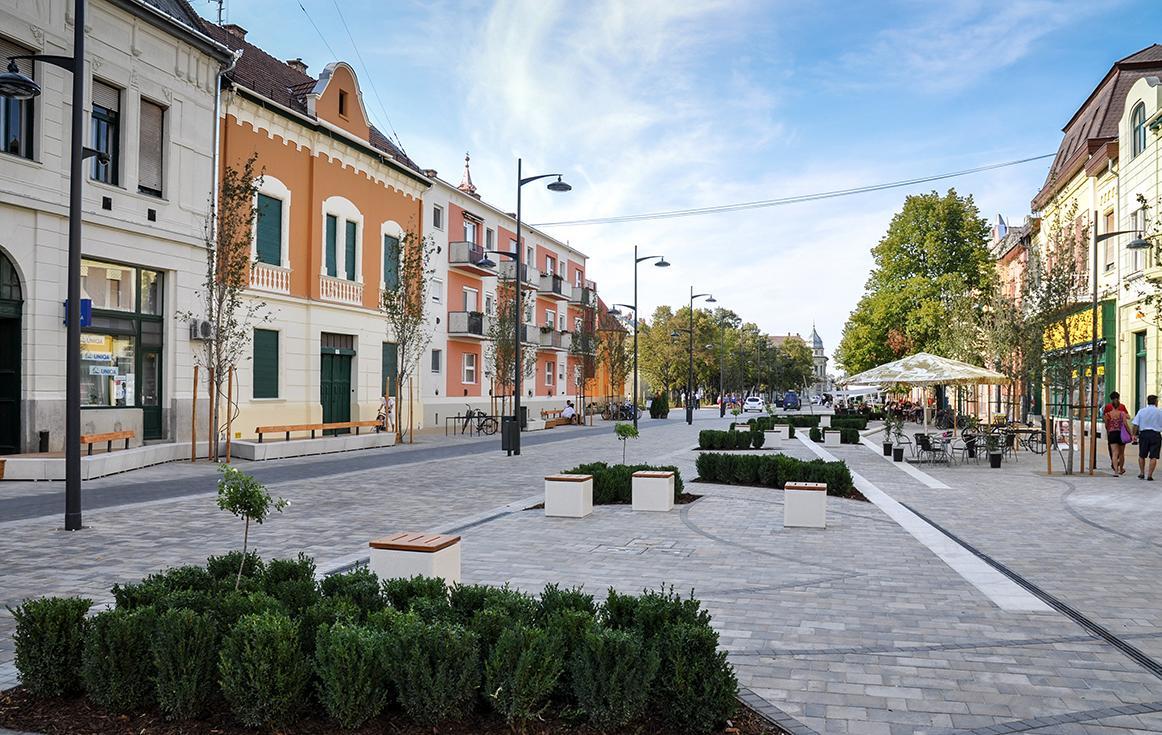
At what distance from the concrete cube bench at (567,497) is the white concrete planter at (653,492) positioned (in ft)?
2.82

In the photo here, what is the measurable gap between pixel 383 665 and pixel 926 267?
46.0 meters

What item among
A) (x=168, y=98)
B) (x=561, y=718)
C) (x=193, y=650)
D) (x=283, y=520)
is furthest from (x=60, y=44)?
(x=561, y=718)

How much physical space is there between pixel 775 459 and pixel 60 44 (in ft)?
53.0

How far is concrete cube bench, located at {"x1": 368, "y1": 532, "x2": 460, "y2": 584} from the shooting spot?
608 cm

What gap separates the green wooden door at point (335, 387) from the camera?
27094 millimetres

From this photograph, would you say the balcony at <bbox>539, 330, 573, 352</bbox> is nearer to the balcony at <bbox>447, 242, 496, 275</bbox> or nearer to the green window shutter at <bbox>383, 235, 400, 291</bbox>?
the balcony at <bbox>447, 242, 496, 275</bbox>

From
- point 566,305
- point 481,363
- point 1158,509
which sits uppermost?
point 566,305

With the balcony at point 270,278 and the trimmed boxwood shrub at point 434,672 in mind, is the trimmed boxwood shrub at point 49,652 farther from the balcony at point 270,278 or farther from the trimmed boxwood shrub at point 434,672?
the balcony at point 270,278

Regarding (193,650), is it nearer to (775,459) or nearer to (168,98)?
(775,459)

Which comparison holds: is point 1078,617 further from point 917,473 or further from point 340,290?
point 340,290

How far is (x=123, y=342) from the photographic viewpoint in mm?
18844

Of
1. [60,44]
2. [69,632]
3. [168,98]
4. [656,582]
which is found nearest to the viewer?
[69,632]

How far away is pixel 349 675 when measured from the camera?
3.95 m

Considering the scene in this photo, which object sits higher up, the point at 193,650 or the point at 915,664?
the point at 193,650
